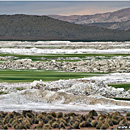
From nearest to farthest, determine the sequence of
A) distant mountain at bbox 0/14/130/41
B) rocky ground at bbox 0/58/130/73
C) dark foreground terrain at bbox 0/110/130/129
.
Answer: dark foreground terrain at bbox 0/110/130/129, rocky ground at bbox 0/58/130/73, distant mountain at bbox 0/14/130/41

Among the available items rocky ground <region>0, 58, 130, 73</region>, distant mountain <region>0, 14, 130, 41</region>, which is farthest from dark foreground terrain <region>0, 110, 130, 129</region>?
distant mountain <region>0, 14, 130, 41</region>

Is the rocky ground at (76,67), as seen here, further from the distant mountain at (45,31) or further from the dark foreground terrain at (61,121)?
the distant mountain at (45,31)

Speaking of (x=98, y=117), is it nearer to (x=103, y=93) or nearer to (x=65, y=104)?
(x=65, y=104)

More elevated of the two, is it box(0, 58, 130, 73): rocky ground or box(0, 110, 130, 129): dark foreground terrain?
box(0, 58, 130, 73): rocky ground

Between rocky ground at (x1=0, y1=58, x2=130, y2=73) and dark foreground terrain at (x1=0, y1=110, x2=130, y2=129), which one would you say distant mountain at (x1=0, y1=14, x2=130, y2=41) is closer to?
rocky ground at (x1=0, y1=58, x2=130, y2=73)

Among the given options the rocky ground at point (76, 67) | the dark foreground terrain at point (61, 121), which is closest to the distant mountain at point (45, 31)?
the rocky ground at point (76, 67)

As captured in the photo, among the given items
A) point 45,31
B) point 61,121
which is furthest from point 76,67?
point 45,31

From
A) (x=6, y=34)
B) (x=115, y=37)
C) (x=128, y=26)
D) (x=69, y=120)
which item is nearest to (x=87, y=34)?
(x=115, y=37)
